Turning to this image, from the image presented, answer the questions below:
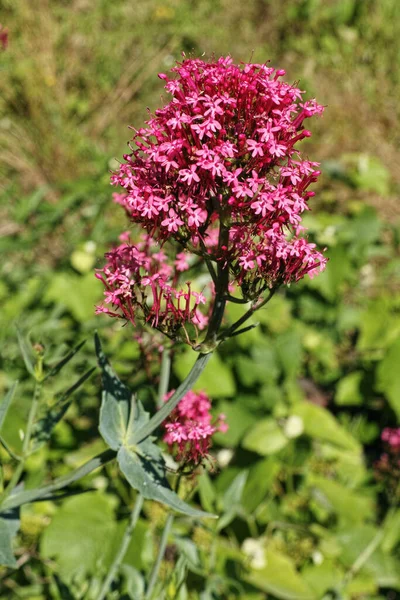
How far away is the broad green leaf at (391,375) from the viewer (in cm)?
334

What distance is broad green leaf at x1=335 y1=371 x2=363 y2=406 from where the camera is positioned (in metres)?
3.67

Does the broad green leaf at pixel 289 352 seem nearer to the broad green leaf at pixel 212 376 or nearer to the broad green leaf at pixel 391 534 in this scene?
the broad green leaf at pixel 212 376

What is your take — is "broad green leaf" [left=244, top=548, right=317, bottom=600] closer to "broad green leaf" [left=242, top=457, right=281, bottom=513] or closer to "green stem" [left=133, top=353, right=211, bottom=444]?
"broad green leaf" [left=242, top=457, right=281, bottom=513]

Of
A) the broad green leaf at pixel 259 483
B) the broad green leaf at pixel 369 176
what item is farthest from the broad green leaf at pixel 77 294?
the broad green leaf at pixel 369 176

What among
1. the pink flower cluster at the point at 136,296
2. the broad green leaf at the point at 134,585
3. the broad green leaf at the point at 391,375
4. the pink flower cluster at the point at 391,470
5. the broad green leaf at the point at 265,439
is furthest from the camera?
the broad green leaf at the point at 391,375

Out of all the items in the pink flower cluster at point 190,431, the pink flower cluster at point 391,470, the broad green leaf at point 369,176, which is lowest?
the pink flower cluster at point 190,431

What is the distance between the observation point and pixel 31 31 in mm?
5793

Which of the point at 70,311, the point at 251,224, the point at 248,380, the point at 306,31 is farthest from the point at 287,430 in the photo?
the point at 306,31

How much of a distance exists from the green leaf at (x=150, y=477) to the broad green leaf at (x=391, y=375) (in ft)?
6.90

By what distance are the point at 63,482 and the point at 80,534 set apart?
1.45 meters

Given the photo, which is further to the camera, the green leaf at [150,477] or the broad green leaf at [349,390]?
the broad green leaf at [349,390]

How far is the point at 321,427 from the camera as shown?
3.27 meters

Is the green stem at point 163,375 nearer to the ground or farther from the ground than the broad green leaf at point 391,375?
nearer to the ground

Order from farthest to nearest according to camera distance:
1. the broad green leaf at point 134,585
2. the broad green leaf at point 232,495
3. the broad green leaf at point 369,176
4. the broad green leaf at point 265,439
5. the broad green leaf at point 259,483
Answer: the broad green leaf at point 369,176, the broad green leaf at point 265,439, the broad green leaf at point 259,483, the broad green leaf at point 232,495, the broad green leaf at point 134,585
